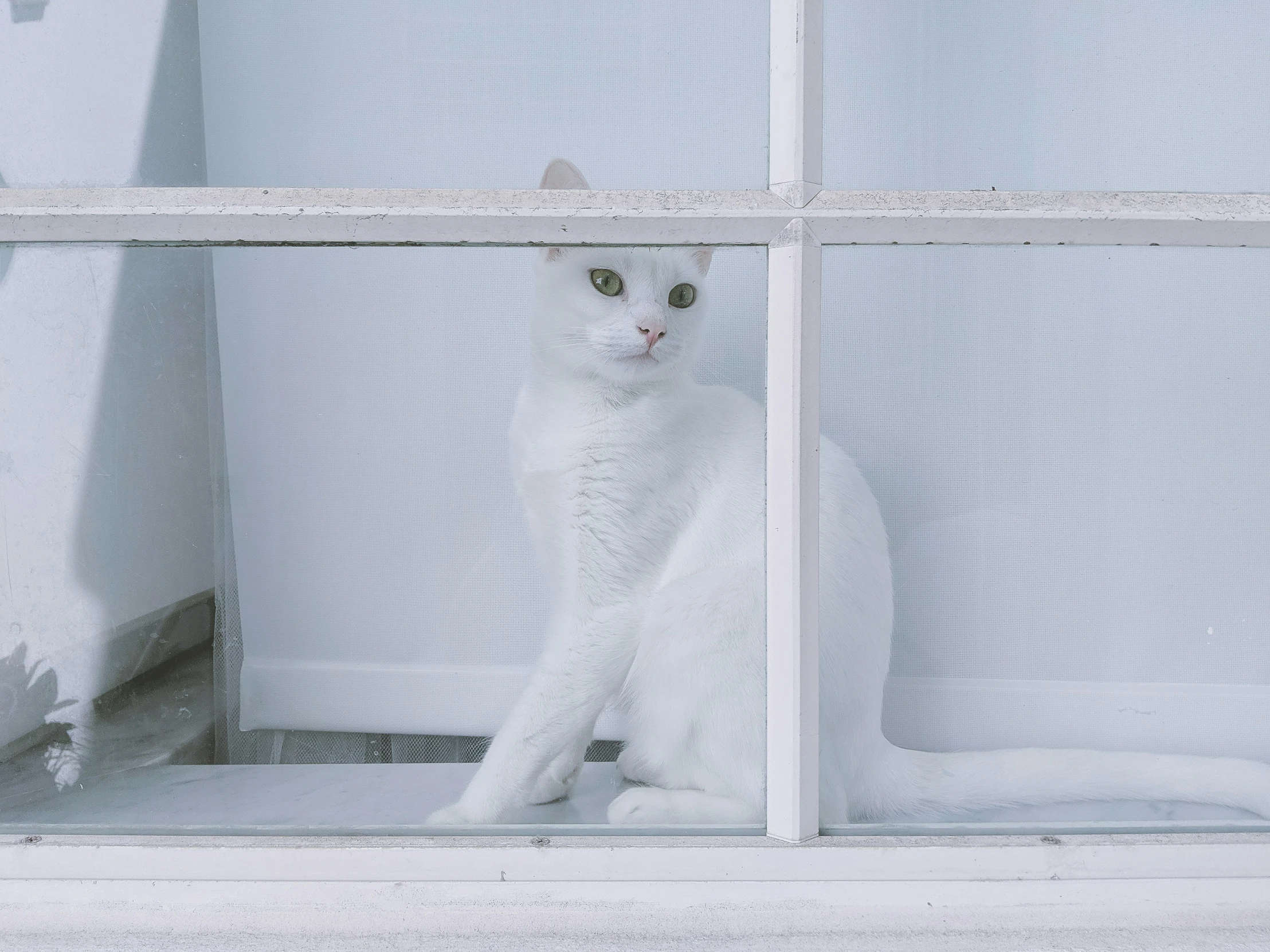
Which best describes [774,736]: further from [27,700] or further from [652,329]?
[27,700]

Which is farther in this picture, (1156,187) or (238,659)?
(238,659)

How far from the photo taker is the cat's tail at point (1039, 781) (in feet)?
2.56

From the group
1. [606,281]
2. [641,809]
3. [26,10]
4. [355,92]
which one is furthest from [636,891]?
[26,10]

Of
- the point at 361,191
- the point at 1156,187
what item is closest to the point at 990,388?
the point at 1156,187

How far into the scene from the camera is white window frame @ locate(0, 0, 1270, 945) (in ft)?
2.29

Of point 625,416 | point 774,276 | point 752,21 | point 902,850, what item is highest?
point 752,21

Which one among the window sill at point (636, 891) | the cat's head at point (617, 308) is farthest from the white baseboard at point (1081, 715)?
the cat's head at point (617, 308)

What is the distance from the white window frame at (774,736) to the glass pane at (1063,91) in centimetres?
10

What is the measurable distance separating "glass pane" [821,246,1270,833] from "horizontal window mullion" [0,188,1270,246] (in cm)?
7

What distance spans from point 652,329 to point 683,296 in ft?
0.17

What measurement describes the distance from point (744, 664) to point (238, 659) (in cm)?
59

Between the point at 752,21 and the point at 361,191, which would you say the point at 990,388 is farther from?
the point at 361,191

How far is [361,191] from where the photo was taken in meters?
0.72

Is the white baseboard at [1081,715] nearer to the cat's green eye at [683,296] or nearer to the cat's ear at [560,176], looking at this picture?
the cat's green eye at [683,296]
